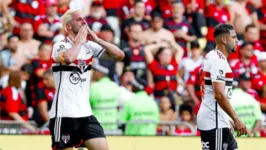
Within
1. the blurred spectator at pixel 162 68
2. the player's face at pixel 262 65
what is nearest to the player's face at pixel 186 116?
the blurred spectator at pixel 162 68

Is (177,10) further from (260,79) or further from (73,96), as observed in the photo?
(73,96)

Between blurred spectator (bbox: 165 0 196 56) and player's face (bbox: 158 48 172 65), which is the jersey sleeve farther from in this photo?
blurred spectator (bbox: 165 0 196 56)

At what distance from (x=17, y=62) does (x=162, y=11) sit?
137 inches

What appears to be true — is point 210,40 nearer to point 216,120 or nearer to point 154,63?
point 154,63

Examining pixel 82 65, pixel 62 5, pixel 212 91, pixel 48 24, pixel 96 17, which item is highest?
pixel 62 5

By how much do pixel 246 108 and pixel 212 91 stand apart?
4.53 metres

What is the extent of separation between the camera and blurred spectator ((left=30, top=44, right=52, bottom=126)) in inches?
569

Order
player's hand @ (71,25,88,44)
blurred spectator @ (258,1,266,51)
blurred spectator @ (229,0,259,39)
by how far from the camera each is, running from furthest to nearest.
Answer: blurred spectator @ (229,0,259,39) < blurred spectator @ (258,1,266,51) < player's hand @ (71,25,88,44)

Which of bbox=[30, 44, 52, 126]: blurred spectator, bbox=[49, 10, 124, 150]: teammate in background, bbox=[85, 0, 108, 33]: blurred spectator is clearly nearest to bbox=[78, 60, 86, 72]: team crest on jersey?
bbox=[49, 10, 124, 150]: teammate in background

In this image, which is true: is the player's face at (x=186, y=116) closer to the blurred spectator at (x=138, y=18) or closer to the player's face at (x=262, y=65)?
the player's face at (x=262, y=65)

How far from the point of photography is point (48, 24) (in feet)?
54.2

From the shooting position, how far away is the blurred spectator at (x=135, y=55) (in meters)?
15.8

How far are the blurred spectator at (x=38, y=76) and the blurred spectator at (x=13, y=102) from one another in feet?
0.64

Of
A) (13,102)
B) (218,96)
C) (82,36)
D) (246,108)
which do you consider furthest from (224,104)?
(13,102)
